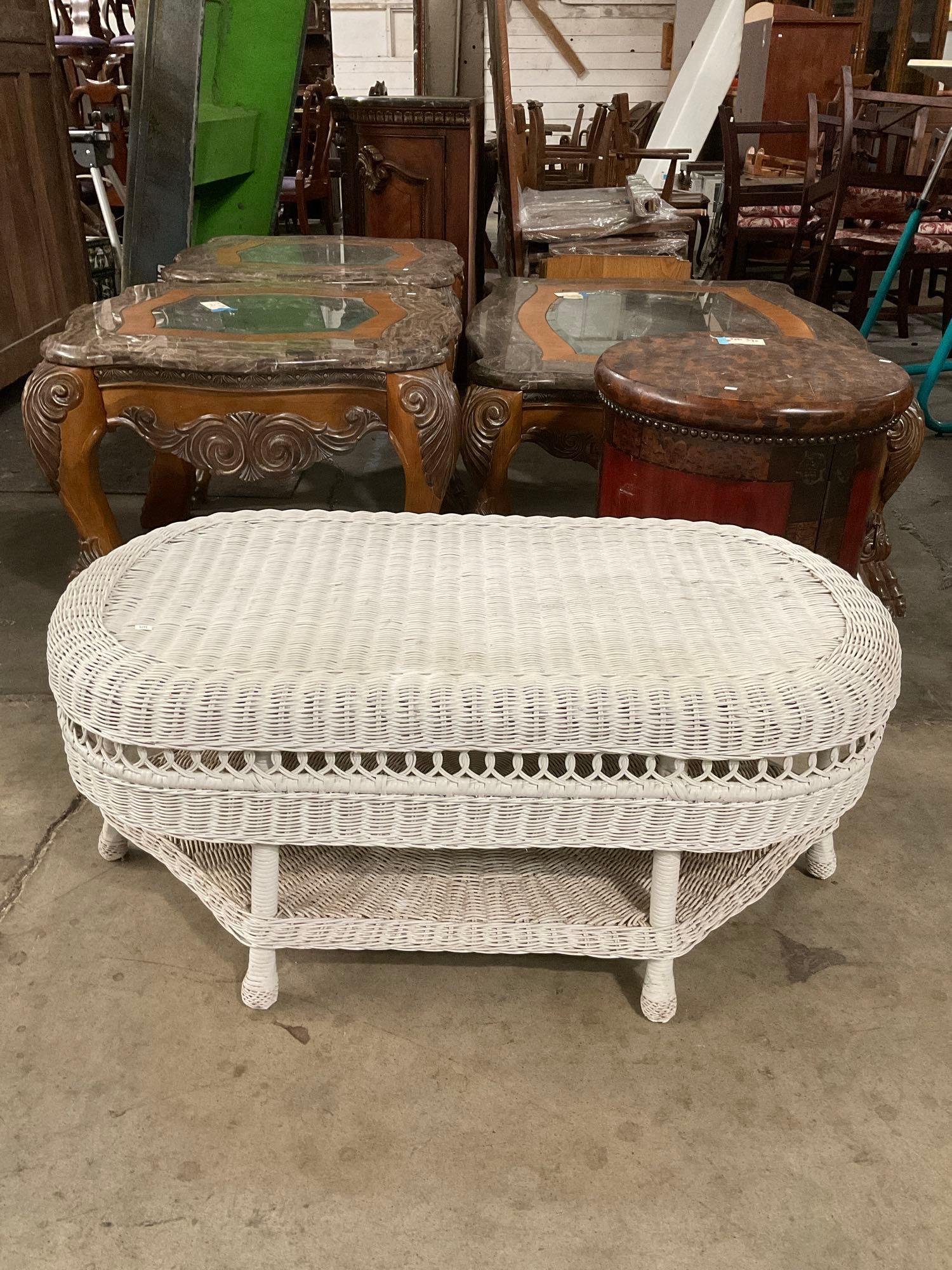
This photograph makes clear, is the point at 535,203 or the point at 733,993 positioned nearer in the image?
the point at 733,993

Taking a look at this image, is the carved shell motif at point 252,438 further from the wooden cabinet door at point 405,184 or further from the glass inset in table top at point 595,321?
the wooden cabinet door at point 405,184

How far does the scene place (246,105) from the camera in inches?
153

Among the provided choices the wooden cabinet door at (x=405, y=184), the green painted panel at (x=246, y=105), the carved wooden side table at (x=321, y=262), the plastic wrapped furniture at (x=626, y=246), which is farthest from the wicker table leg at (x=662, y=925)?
the green painted panel at (x=246, y=105)

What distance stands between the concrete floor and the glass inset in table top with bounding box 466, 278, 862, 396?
43.7 inches

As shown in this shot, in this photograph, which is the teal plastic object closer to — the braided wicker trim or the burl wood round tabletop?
the burl wood round tabletop

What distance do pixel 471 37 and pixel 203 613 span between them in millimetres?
4310

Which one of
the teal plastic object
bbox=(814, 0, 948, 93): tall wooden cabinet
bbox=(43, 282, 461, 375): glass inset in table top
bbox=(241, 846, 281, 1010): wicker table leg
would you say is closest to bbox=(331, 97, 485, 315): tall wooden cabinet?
bbox=(43, 282, 461, 375): glass inset in table top

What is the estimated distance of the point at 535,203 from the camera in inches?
163

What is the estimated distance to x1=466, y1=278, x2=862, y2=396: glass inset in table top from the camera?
82.9 inches

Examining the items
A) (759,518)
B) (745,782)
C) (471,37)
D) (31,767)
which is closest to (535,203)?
(471,37)

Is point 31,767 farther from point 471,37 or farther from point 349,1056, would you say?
point 471,37

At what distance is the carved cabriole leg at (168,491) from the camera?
261 cm

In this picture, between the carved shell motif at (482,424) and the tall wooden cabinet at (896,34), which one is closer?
the carved shell motif at (482,424)

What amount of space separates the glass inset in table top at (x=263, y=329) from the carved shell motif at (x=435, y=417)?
37 mm
